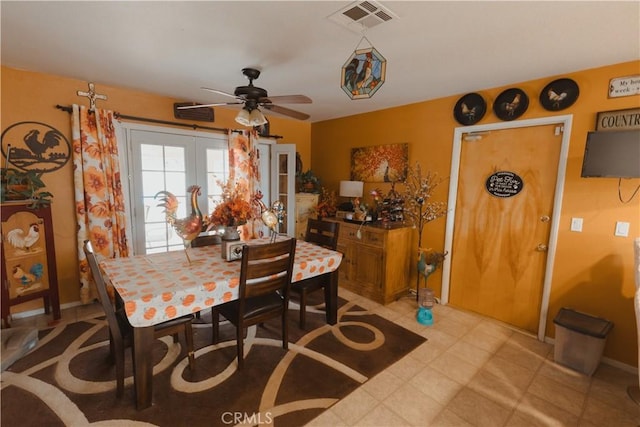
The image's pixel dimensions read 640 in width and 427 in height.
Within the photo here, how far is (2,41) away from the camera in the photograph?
6.53ft

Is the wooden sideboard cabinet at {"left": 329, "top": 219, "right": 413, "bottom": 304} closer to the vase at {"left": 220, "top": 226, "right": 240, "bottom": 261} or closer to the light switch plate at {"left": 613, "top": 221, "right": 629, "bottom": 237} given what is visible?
the vase at {"left": 220, "top": 226, "right": 240, "bottom": 261}

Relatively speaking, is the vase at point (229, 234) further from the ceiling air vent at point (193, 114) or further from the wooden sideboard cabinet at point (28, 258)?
the ceiling air vent at point (193, 114)

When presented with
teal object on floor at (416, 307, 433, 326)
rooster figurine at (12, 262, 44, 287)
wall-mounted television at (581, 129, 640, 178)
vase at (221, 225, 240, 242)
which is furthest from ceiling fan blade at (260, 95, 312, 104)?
rooster figurine at (12, 262, 44, 287)

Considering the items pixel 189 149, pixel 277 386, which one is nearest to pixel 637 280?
pixel 277 386

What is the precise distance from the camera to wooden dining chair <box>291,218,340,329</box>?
2611 millimetres

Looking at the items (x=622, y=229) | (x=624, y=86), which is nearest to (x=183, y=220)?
(x=622, y=229)

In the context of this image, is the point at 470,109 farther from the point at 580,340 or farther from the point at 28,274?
the point at 28,274

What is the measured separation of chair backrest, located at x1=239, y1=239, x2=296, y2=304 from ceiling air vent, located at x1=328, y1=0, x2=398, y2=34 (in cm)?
143

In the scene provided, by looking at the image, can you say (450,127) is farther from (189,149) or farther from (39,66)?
(39,66)

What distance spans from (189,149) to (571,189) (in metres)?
4.11

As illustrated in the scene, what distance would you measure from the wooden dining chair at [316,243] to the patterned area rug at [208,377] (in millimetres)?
299

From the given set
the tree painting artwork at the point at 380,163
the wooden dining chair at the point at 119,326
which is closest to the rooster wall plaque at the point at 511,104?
the tree painting artwork at the point at 380,163

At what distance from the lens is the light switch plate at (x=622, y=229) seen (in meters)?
2.13

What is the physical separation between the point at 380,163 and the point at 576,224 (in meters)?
2.12
